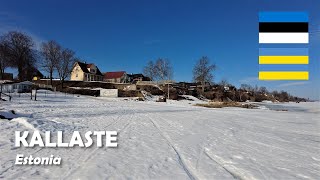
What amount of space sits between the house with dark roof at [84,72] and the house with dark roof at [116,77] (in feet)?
22.7

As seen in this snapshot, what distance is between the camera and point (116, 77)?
98688 mm

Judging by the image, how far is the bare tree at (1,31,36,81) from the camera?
6116cm

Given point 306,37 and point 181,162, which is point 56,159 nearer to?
point 181,162

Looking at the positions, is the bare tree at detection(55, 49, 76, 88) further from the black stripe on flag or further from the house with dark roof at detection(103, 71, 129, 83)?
the black stripe on flag

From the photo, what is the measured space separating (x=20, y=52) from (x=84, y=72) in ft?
83.6

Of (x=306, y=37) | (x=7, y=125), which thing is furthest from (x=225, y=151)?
(x=7, y=125)

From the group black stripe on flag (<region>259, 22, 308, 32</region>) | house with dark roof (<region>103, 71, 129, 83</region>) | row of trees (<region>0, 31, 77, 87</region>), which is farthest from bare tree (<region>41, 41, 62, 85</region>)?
black stripe on flag (<region>259, 22, 308, 32</region>)

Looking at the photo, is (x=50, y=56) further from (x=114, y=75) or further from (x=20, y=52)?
(x=114, y=75)

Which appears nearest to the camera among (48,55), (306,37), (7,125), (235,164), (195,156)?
(235,164)

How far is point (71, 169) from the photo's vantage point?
5.44m

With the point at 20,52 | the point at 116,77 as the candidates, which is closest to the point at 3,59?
the point at 20,52

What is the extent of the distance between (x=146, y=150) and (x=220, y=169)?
258 cm

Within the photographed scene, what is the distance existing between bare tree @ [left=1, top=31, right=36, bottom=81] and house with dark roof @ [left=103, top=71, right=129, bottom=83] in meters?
35.9

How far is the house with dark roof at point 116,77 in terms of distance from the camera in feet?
321
